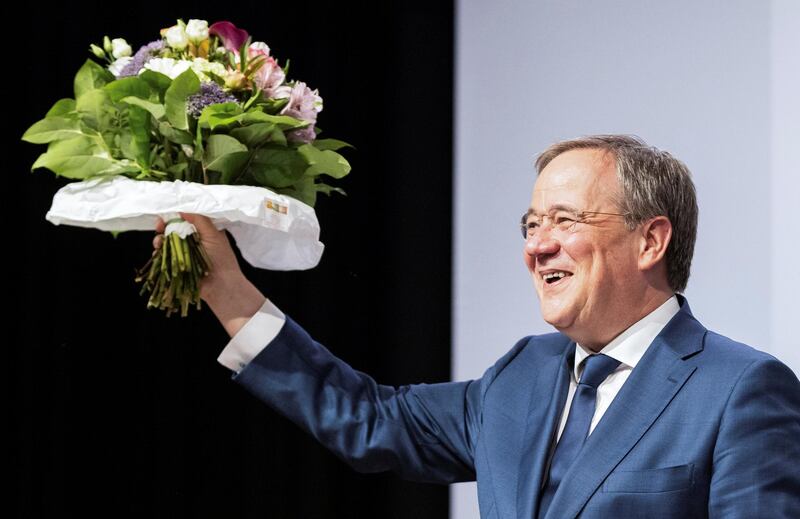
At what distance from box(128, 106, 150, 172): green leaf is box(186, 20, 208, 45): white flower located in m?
0.20

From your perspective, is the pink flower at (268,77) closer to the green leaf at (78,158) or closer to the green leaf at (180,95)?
the green leaf at (180,95)

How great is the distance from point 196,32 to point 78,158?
1.10ft

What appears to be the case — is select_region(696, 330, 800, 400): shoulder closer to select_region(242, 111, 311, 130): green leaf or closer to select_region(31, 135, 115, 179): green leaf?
select_region(242, 111, 311, 130): green leaf

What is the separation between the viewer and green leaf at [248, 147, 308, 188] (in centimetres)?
196

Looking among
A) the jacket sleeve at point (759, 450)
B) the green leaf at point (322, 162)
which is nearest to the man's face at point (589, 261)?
the jacket sleeve at point (759, 450)

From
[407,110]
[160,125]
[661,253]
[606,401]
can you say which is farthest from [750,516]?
[407,110]

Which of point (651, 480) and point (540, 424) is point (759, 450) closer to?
point (651, 480)

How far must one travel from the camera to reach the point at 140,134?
6.11 feet

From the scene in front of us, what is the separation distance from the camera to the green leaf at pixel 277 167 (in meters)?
1.96

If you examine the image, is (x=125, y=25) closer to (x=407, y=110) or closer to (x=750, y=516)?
(x=407, y=110)

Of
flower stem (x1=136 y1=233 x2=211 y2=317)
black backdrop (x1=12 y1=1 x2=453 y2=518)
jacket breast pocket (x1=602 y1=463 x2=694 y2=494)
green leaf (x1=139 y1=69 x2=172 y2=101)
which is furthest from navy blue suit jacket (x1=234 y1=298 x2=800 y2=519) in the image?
black backdrop (x1=12 y1=1 x2=453 y2=518)

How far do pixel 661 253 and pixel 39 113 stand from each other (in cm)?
190

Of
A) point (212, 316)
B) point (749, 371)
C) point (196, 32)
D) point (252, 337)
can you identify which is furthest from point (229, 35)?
point (212, 316)

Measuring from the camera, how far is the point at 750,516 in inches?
63.4
